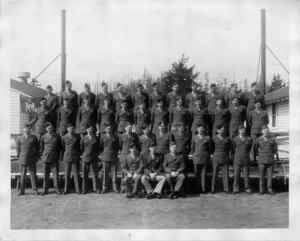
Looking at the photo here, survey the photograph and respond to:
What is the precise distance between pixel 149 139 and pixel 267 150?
87.7 inches

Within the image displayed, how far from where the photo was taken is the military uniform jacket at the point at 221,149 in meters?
6.71

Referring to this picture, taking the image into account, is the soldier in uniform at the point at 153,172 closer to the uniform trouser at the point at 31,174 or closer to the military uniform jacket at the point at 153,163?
the military uniform jacket at the point at 153,163

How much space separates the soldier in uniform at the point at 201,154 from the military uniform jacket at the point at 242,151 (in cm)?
50

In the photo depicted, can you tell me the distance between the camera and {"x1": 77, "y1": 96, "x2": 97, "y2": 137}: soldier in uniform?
7.32 metres

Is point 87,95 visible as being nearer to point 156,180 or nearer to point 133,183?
point 133,183

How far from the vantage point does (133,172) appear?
670cm

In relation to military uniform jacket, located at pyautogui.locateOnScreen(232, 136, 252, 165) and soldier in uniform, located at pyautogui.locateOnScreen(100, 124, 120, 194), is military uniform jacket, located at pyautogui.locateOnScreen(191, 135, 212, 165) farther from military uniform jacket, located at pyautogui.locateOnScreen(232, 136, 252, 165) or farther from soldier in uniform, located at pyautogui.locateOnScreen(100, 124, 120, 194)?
soldier in uniform, located at pyautogui.locateOnScreen(100, 124, 120, 194)

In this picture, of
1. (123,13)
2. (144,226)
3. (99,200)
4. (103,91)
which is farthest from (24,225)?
(123,13)

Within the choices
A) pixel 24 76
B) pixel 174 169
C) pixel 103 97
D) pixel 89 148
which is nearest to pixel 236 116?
pixel 174 169

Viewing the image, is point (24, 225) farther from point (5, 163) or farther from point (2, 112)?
point (2, 112)

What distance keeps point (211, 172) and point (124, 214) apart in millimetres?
2198

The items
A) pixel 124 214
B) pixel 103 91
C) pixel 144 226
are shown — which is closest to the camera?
pixel 144 226

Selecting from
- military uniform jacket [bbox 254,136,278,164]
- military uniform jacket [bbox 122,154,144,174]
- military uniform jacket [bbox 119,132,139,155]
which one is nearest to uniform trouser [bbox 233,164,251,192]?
military uniform jacket [bbox 254,136,278,164]

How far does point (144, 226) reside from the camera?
17.1 ft
